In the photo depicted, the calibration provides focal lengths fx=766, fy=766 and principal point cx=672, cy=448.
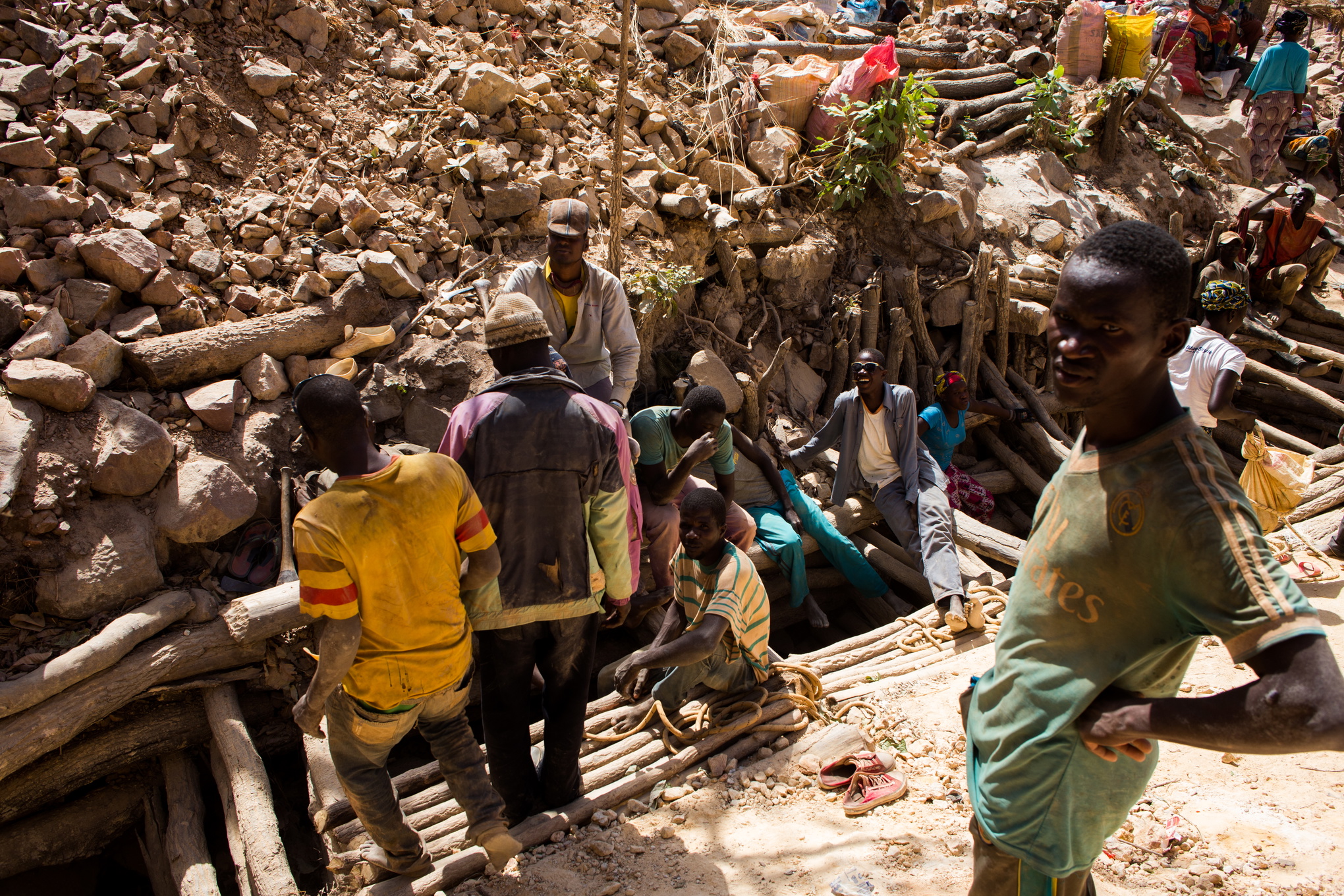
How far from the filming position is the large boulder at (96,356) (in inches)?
167

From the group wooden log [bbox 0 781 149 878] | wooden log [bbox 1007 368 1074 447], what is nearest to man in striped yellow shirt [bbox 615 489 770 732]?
wooden log [bbox 0 781 149 878]

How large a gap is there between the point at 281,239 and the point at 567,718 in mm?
4013

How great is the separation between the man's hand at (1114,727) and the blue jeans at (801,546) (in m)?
3.79

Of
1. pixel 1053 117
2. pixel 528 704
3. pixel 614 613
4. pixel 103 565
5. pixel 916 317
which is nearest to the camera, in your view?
pixel 528 704

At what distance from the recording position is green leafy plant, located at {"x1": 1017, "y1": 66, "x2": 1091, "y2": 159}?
927cm

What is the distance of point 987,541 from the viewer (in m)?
5.68

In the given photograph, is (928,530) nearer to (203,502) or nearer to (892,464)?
(892,464)

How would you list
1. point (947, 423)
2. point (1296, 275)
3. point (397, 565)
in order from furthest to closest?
point (1296, 275) → point (947, 423) → point (397, 565)

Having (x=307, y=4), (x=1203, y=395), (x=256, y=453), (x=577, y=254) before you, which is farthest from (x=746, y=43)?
(x=256, y=453)

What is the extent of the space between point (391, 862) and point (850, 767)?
199 centimetres

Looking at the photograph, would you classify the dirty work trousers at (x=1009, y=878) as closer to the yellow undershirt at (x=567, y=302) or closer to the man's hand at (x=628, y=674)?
the man's hand at (x=628, y=674)

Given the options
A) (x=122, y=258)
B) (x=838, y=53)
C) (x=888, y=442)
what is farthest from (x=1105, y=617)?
(x=838, y=53)

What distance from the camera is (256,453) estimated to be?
4.57 meters

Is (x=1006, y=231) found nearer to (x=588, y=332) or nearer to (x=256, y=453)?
(x=588, y=332)
